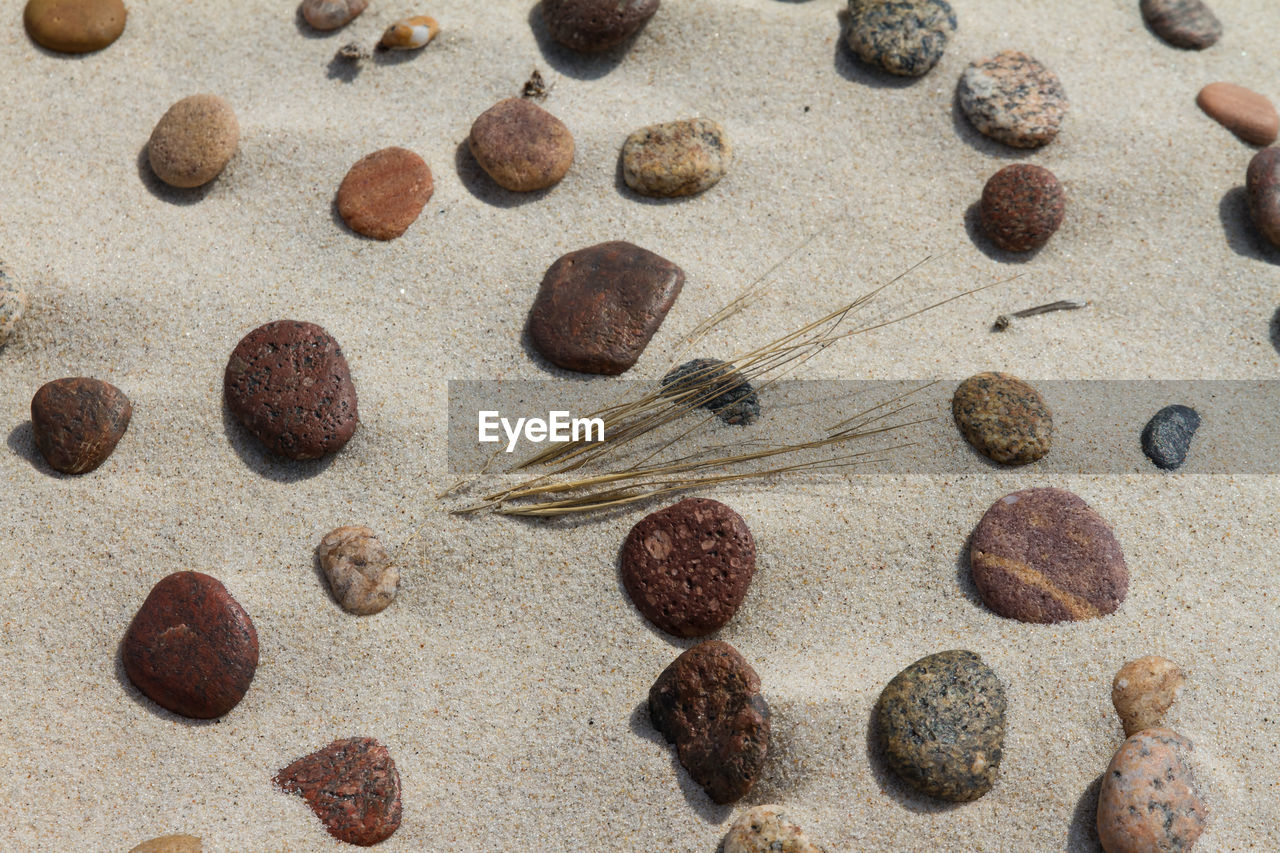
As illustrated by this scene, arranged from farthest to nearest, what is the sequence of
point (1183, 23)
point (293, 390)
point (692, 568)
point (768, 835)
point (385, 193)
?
point (1183, 23) < point (385, 193) < point (293, 390) < point (692, 568) < point (768, 835)

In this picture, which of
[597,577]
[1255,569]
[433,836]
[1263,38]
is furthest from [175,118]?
[1263,38]

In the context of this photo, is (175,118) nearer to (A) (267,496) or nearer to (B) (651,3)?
(A) (267,496)

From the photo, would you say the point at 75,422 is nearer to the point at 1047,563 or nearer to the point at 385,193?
the point at 385,193

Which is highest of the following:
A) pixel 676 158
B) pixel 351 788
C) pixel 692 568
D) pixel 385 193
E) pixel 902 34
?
pixel 902 34

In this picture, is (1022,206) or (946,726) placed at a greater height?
(1022,206)

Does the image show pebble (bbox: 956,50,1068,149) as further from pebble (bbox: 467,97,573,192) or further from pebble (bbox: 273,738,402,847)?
pebble (bbox: 273,738,402,847)

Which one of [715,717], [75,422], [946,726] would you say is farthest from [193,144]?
[946,726]

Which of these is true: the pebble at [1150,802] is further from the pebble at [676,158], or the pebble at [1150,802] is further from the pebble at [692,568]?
the pebble at [676,158]

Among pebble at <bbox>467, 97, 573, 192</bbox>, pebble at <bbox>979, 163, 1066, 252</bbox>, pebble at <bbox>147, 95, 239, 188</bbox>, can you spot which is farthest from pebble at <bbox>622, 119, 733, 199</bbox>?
pebble at <bbox>147, 95, 239, 188</bbox>
